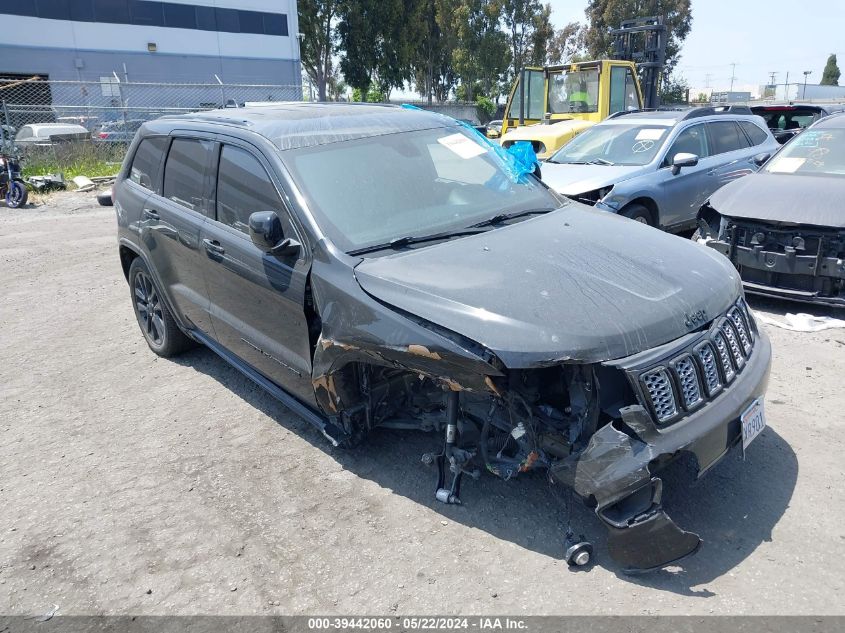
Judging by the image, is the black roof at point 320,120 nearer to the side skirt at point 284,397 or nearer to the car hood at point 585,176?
the side skirt at point 284,397

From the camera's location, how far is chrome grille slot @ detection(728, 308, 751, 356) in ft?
10.4

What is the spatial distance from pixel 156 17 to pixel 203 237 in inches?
1395

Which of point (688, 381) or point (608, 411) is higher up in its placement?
point (688, 381)

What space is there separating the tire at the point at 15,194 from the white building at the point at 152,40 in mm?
21627

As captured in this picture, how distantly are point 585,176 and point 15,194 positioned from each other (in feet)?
37.5

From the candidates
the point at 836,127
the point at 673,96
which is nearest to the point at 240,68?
the point at 673,96

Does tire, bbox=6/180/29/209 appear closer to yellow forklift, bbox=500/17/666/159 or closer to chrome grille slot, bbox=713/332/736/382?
yellow forklift, bbox=500/17/666/159

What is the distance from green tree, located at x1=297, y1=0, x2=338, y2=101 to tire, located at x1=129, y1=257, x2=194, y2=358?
119 feet

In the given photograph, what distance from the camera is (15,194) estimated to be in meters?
13.2

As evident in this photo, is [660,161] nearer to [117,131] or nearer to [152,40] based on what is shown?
[117,131]

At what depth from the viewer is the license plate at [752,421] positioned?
2.99m

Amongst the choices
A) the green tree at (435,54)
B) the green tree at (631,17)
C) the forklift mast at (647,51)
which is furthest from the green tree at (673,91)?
the forklift mast at (647,51)

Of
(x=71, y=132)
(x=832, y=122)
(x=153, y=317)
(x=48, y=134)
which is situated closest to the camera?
(x=153, y=317)

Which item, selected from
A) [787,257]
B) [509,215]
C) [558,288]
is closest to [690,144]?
[787,257]
